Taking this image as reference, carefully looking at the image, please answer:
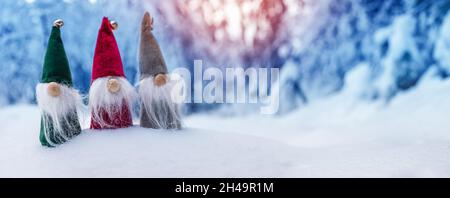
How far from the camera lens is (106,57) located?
2.89ft

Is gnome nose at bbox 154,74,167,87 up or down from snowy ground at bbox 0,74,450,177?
up

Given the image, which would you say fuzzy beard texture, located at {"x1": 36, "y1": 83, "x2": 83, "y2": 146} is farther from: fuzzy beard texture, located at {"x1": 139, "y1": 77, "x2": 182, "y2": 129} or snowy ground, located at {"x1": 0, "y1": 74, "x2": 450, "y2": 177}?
fuzzy beard texture, located at {"x1": 139, "y1": 77, "x2": 182, "y2": 129}

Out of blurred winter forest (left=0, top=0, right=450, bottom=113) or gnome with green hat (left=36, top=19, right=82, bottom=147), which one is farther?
blurred winter forest (left=0, top=0, right=450, bottom=113)

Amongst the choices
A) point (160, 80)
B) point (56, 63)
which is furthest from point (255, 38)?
point (56, 63)

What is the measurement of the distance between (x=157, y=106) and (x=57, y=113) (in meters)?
0.17

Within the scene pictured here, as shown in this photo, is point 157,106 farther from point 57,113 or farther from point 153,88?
point 57,113

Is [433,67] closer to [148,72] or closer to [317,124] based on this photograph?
[317,124]

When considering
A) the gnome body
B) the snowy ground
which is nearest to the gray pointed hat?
the gnome body

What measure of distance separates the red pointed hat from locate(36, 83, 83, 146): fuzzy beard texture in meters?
0.06

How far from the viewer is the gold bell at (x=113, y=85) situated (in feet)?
2.83

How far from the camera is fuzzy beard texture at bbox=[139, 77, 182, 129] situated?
0.90 m

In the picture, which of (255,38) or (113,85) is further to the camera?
(255,38)
